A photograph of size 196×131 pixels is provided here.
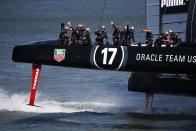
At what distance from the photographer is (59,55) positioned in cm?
1808

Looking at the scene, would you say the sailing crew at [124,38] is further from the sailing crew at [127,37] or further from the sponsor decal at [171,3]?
the sponsor decal at [171,3]

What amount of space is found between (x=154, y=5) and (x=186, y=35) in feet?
9.52

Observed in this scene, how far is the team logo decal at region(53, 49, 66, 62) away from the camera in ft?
59.2

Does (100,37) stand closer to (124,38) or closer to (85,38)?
(85,38)

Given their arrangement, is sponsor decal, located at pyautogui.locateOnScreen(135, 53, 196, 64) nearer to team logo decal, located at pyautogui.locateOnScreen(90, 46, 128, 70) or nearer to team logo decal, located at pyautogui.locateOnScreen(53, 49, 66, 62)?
team logo decal, located at pyautogui.locateOnScreen(90, 46, 128, 70)

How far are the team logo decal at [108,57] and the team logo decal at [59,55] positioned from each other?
29.1 inches

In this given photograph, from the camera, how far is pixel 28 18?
6975 centimetres

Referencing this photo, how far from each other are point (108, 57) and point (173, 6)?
476 centimetres

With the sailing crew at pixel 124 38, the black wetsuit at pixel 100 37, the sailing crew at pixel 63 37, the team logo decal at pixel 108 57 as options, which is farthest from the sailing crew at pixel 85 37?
the sailing crew at pixel 124 38

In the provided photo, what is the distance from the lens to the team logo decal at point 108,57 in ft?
57.6

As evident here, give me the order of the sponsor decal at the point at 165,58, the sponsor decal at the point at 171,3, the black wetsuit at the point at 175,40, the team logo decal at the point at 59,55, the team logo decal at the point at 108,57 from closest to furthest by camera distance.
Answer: the sponsor decal at the point at 165,58 → the team logo decal at the point at 108,57 → the team logo decal at the point at 59,55 → the black wetsuit at the point at 175,40 → the sponsor decal at the point at 171,3

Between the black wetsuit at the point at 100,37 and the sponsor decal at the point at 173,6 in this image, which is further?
the sponsor decal at the point at 173,6

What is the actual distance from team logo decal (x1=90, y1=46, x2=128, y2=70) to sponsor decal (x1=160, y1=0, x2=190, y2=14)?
4.21 metres

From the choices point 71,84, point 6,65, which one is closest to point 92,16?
point 6,65
